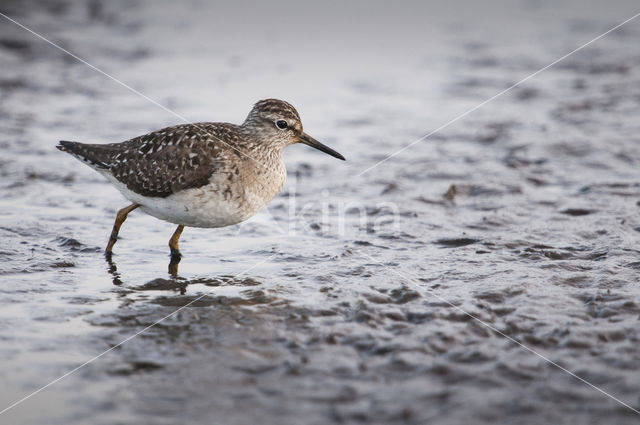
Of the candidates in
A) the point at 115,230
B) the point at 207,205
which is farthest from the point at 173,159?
the point at 115,230

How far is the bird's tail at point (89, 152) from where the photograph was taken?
9094mm

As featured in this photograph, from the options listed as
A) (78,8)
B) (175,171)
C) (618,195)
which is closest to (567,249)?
(618,195)

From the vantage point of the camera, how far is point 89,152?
9.22m

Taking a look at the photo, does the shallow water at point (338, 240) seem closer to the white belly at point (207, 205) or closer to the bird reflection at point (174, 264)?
the bird reflection at point (174, 264)

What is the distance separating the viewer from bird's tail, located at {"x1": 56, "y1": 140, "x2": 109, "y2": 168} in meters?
9.09

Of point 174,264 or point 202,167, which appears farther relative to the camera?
point 174,264

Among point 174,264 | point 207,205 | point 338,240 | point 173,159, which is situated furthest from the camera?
point 338,240

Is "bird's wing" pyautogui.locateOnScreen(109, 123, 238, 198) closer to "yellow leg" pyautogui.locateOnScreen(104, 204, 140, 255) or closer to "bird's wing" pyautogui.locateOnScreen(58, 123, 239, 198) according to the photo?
"bird's wing" pyautogui.locateOnScreen(58, 123, 239, 198)

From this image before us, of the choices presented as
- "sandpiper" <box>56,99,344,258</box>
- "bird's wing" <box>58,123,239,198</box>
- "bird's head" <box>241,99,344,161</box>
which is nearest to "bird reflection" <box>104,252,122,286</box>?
"sandpiper" <box>56,99,344,258</box>

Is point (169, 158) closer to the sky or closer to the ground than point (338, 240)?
closer to the sky

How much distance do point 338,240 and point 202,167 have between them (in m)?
2.21

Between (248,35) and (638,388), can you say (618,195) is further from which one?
(248,35)

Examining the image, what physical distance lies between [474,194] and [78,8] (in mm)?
13408

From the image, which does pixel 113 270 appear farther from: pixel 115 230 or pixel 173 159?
pixel 173 159
